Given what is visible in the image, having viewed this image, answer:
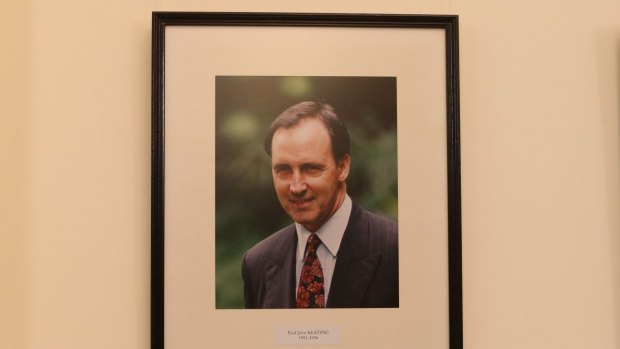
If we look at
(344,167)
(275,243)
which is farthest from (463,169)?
(275,243)

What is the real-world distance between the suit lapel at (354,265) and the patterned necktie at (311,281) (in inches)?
0.6

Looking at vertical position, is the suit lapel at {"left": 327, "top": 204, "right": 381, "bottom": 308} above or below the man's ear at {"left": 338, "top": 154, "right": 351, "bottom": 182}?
below

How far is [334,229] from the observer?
0.78 meters

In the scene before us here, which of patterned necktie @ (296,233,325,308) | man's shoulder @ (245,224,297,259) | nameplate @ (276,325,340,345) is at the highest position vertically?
man's shoulder @ (245,224,297,259)

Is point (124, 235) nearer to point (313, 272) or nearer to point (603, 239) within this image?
point (313, 272)

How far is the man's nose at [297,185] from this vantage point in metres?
0.78

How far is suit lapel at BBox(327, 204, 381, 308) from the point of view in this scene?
0.78 metres

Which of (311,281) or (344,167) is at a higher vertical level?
(344,167)

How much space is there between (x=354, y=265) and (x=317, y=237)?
0.19 feet

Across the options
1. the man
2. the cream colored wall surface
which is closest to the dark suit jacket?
the man

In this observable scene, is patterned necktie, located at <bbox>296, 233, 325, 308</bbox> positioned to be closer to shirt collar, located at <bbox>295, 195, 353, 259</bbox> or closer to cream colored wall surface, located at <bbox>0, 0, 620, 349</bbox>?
shirt collar, located at <bbox>295, 195, 353, 259</bbox>

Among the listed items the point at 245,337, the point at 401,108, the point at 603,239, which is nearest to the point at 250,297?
the point at 245,337

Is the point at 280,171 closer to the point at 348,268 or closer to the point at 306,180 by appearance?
the point at 306,180

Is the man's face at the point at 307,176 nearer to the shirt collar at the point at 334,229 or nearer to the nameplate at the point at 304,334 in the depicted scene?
the shirt collar at the point at 334,229
